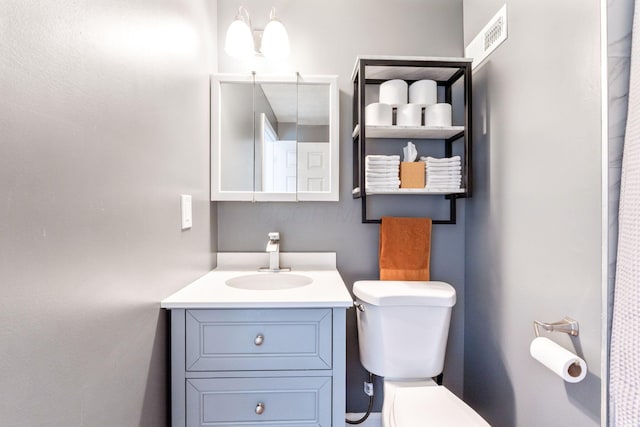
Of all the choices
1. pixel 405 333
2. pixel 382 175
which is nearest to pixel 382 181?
pixel 382 175

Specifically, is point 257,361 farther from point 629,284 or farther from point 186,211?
point 629,284

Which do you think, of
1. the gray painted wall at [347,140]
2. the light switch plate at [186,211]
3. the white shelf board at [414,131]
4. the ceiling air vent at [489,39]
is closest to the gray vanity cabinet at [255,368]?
the light switch plate at [186,211]

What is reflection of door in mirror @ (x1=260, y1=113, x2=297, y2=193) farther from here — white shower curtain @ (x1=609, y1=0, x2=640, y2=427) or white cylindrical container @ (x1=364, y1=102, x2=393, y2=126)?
white shower curtain @ (x1=609, y1=0, x2=640, y2=427)

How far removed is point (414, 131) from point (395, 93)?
7.6 inches

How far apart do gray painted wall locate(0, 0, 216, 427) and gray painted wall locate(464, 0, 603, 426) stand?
1196 millimetres

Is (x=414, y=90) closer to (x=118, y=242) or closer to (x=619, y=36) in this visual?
(x=619, y=36)

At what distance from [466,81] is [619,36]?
0.64 meters

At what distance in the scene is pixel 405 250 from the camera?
1.52 m

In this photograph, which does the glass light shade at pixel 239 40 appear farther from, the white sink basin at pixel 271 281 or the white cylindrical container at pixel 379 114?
the white sink basin at pixel 271 281

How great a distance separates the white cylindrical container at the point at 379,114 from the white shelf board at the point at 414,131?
0.03 m

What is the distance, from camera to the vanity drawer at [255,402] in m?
1.00

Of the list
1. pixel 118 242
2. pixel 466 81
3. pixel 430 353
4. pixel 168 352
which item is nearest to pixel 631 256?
pixel 430 353

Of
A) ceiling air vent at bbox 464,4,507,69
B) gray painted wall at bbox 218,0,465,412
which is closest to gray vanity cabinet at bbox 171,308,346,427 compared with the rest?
gray painted wall at bbox 218,0,465,412

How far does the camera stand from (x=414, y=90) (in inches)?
57.2
